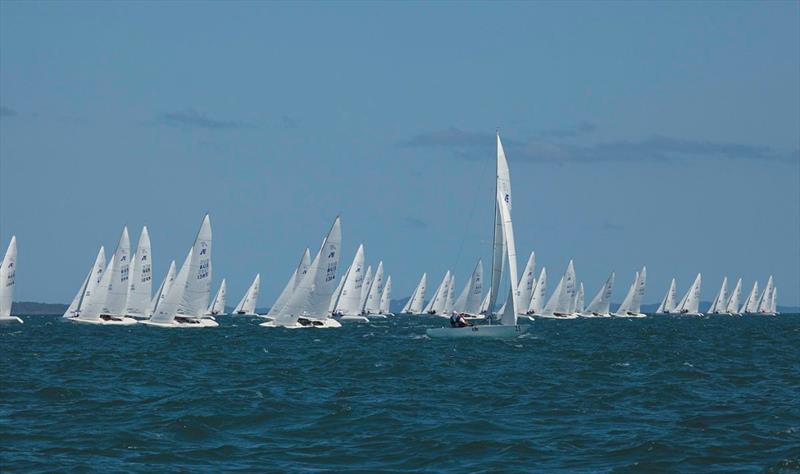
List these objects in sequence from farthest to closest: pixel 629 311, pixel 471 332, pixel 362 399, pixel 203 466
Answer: pixel 629 311
pixel 471 332
pixel 362 399
pixel 203 466

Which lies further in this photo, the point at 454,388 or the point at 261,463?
the point at 454,388

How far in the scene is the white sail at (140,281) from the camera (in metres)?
87.2

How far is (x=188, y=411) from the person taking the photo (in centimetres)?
2759

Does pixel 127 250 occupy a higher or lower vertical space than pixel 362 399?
higher

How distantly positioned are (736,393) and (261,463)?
17086 millimetres

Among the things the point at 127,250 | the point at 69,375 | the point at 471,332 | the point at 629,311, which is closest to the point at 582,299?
the point at 629,311

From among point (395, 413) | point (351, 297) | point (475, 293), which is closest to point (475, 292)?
point (475, 293)

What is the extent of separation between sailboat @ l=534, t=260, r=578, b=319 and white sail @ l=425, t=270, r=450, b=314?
37.5ft

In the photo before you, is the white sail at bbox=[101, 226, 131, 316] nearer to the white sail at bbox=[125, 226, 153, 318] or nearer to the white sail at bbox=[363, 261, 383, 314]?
the white sail at bbox=[125, 226, 153, 318]

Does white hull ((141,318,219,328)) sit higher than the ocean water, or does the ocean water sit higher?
white hull ((141,318,219,328))

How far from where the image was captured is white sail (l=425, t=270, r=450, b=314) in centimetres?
14862

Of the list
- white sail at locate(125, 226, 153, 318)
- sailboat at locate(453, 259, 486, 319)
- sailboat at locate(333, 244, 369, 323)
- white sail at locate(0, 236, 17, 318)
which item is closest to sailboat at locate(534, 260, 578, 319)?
sailboat at locate(453, 259, 486, 319)

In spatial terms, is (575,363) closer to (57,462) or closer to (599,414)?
(599,414)

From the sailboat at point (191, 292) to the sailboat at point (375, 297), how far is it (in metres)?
62.7
